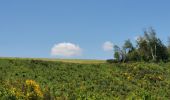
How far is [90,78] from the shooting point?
8406 cm

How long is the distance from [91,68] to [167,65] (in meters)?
22.7

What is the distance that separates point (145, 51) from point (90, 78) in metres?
54.5

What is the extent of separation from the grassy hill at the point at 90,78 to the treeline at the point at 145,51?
29756mm

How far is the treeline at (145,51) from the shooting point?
133 meters

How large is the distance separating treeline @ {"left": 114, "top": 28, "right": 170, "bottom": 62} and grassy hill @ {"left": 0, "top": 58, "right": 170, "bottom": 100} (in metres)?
29.8

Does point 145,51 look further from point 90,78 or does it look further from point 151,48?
point 90,78

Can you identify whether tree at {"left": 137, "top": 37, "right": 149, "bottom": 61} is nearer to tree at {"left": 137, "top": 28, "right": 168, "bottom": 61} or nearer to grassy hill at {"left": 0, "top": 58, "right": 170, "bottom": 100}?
tree at {"left": 137, "top": 28, "right": 168, "bottom": 61}

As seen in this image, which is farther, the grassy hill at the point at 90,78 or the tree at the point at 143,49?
the tree at the point at 143,49

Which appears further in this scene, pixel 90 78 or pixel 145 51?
pixel 145 51

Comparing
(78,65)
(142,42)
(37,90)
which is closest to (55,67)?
(78,65)

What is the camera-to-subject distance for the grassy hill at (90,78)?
69.6 meters

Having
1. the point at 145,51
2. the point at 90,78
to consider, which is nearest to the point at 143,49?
the point at 145,51

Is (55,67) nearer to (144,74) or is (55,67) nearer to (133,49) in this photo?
(144,74)

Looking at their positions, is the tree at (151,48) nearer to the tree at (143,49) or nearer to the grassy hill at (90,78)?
the tree at (143,49)
